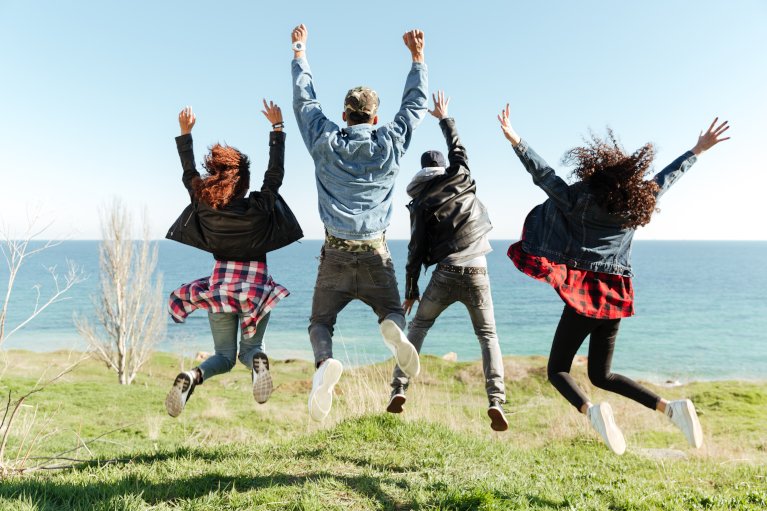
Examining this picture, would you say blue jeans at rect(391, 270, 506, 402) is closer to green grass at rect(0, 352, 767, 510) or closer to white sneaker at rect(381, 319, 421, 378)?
white sneaker at rect(381, 319, 421, 378)

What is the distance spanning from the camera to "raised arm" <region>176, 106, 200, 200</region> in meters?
4.72

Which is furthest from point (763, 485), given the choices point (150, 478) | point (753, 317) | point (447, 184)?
point (753, 317)

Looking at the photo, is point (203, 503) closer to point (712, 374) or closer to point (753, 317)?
point (712, 374)

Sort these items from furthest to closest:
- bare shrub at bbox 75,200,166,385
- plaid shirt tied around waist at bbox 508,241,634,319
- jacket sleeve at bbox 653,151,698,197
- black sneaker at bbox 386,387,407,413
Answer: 1. bare shrub at bbox 75,200,166,385
2. black sneaker at bbox 386,387,407,413
3. jacket sleeve at bbox 653,151,698,197
4. plaid shirt tied around waist at bbox 508,241,634,319

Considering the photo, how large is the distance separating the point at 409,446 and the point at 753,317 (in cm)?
7914

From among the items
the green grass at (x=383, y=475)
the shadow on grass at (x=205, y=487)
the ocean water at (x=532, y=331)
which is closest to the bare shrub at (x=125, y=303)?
the ocean water at (x=532, y=331)

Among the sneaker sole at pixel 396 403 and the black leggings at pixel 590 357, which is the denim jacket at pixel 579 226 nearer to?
the black leggings at pixel 590 357

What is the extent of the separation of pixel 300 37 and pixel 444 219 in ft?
6.51

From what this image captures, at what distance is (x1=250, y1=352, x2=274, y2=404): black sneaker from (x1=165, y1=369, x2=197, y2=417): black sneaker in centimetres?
50

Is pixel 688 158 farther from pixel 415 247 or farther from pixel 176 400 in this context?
pixel 176 400

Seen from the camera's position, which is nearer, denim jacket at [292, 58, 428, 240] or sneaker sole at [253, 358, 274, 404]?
denim jacket at [292, 58, 428, 240]

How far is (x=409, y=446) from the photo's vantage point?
6.58 metres

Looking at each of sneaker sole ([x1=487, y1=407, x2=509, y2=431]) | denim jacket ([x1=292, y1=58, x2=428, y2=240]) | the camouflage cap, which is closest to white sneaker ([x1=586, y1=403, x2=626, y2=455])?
sneaker sole ([x1=487, y1=407, x2=509, y2=431])

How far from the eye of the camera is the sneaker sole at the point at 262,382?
462cm
